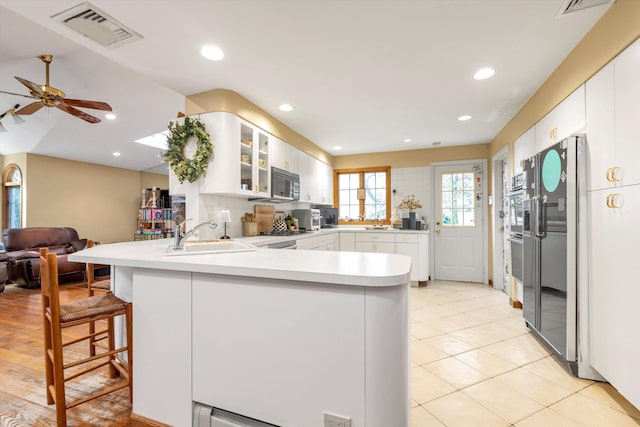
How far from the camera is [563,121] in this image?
236cm

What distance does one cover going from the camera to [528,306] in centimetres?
269

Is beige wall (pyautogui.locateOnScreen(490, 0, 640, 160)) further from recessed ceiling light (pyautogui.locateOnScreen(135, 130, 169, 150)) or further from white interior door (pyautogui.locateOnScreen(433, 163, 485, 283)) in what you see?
recessed ceiling light (pyautogui.locateOnScreen(135, 130, 169, 150))

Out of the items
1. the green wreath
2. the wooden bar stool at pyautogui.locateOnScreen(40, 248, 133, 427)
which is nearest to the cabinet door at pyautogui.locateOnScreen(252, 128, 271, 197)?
the green wreath

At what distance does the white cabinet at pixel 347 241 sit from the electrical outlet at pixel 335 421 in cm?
382

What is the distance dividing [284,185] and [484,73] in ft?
8.00

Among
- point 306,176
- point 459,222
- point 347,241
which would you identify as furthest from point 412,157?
point 306,176

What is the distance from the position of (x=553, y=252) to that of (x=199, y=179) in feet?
10.3

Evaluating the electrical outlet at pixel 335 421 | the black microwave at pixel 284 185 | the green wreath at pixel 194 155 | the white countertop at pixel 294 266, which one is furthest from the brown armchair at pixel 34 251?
the electrical outlet at pixel 335 421

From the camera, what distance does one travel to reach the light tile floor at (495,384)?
1622 mm

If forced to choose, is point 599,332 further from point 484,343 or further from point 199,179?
point 199,179

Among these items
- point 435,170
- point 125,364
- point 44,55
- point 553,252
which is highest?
point 44,55

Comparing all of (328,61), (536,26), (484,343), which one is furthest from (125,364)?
(536,26)

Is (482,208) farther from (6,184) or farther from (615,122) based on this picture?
(6,184)

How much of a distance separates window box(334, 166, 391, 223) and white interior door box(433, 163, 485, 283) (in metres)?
0.93
